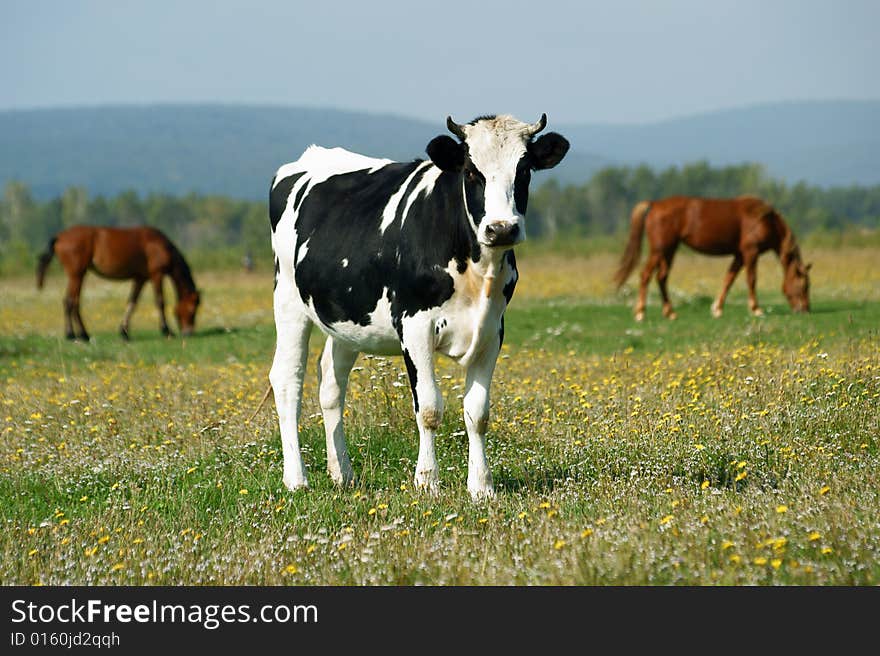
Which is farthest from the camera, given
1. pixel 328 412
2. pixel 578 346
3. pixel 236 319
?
pixel 236 319

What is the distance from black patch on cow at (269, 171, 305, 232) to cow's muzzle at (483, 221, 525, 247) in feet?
9.61

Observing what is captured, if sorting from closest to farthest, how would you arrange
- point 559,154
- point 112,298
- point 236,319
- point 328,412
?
point 559,154, point 328,412, point 236,319, point 112,298

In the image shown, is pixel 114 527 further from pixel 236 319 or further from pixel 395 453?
pixel 236 319

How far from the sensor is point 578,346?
16.9m

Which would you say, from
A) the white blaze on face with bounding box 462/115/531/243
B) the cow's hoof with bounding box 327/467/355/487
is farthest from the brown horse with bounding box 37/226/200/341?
the white blaze on face with bounding box 462/115/531/243

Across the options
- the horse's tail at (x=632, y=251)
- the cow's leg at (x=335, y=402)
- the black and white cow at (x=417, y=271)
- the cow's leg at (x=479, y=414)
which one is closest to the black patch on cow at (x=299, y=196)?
the black and white cow at (x=417, y=271)

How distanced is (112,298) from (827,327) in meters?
24.4

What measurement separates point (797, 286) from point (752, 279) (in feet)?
3.06

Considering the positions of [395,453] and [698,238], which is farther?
[698,238]

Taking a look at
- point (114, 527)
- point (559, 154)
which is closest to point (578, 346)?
point (559, 154)

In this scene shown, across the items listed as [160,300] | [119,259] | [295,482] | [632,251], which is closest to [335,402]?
[295,482]

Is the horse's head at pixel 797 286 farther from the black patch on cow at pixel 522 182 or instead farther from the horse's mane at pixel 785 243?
the black patch on cow at pixel 522 182

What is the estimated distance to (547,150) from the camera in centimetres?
721

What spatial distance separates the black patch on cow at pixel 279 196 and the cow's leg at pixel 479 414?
249cm
